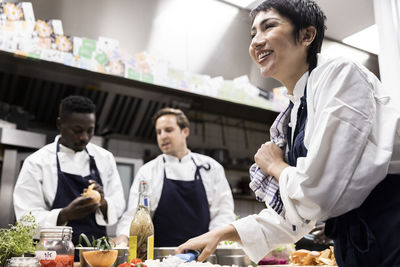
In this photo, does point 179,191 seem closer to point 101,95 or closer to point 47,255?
point 101,95

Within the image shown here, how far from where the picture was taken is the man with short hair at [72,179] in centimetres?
224

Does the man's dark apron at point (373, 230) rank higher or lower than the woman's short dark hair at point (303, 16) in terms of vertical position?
lower

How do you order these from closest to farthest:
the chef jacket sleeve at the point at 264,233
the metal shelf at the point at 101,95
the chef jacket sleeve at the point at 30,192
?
the chef jacket sleeve at the point at 264,233 → the chef jacket sleeve at the point at 30,192 → the metal shelf at the point at 101,95

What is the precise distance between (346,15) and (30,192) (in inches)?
123

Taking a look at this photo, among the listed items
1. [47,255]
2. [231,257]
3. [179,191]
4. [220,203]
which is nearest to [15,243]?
[47,255]

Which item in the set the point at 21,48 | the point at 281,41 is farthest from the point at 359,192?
the point at 21,48

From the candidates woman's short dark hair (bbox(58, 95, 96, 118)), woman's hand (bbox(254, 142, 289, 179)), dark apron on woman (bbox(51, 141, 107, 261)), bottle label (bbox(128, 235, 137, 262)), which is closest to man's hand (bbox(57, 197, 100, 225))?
dark apron on woman (bbox(51, 141, 107, 261))

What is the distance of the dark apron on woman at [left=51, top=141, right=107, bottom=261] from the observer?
91.7 inches

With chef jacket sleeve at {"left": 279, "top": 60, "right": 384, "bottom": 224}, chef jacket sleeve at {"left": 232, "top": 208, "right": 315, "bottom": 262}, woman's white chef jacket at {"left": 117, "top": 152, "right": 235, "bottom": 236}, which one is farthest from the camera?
woman's white chef jacket at {"left": 117, "top": 152, "right": 235, "bottom": 236}

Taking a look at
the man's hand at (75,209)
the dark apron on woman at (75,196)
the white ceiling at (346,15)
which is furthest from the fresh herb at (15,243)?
the white ceiling at (346,15)

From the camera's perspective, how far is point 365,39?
4.14 meters

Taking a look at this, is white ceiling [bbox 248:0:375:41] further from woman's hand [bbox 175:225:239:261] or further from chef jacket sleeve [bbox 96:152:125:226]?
woman's hand [bbox 175:225:239:261]

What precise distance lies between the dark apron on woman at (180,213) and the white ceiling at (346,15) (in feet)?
→ 5.78

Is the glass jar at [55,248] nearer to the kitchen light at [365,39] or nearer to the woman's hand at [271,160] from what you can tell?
the woman's hand at [271,160]
